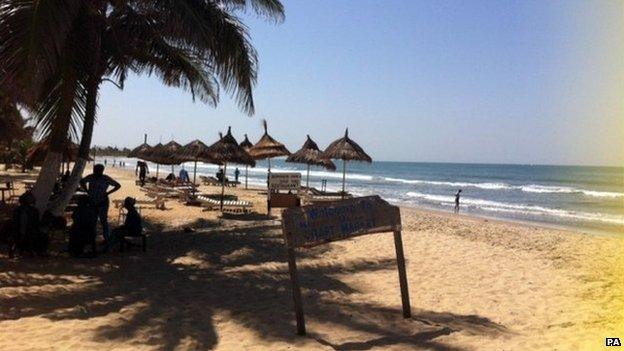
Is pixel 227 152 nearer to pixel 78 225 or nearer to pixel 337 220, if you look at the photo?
pixel 78 225

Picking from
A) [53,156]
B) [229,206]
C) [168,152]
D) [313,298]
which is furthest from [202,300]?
[168,152]

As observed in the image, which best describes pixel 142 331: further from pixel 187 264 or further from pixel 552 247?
pixel 552 247

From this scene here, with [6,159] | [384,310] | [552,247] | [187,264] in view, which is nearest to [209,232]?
[187,264]

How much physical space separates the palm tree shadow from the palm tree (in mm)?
2464

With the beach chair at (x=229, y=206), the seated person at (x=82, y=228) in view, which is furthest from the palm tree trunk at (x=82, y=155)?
the beach chair at (x=229, y=206)

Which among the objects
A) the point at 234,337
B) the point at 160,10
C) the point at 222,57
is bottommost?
the point at 234,337

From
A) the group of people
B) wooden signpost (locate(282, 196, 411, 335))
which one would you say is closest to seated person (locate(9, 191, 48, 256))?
the group of people

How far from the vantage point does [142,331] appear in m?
4.74

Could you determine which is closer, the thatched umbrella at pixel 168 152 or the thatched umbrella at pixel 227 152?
the thatched umbrella at pixel 227 152

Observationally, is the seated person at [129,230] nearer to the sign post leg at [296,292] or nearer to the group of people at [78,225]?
the group of people at [78,225]

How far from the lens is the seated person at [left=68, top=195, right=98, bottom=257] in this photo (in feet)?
25.2

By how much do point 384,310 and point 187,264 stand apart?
3.41 metres

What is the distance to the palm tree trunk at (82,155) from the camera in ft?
29.9

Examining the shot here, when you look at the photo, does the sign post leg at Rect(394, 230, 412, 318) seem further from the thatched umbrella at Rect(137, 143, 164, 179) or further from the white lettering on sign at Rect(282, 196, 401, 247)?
the thatched umbrella at Rect(137, 143, 164, 179)
